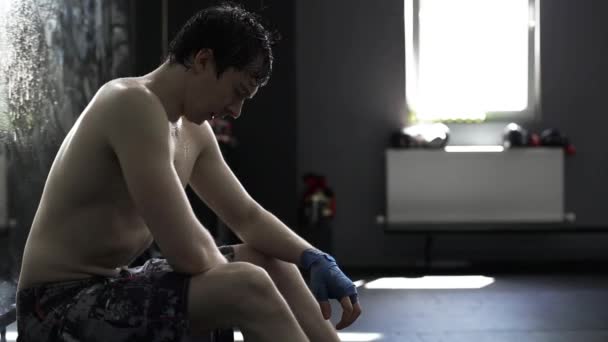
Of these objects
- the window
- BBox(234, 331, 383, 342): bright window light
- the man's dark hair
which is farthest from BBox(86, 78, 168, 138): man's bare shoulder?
the window

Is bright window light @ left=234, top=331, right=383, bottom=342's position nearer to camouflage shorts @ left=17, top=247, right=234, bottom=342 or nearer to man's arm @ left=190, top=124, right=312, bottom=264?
man's arm @ left=190, top=124, right=312, bottom=264

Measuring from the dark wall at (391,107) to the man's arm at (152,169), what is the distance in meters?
3.51

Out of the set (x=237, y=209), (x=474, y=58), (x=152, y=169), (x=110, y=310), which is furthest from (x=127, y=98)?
(x=474, y=58)

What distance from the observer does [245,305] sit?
47.7 inches

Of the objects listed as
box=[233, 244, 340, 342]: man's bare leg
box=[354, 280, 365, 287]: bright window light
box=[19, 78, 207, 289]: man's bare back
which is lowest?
box=[354, 280, 365, 287]: bright window light

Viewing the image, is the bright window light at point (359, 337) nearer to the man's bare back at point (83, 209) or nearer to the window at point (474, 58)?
the man's bare back at point (83, 209)

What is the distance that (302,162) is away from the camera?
478 centimetres

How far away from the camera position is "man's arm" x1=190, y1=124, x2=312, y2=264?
1560 mm

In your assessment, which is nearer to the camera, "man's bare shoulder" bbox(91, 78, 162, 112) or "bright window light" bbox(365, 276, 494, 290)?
"man's bare shoulder" bbox(91, 78, 162, 112)

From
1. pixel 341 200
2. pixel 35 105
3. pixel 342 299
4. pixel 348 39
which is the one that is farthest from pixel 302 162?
pixel 342 299

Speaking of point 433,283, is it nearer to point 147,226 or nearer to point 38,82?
point 38,82

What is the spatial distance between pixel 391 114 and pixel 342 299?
330 cm

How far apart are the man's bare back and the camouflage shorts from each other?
0.11 ft

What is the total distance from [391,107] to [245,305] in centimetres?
360
